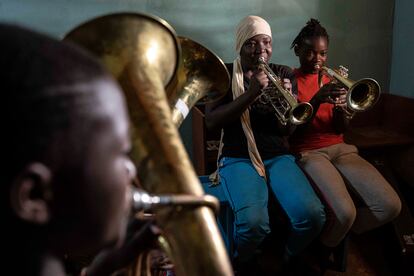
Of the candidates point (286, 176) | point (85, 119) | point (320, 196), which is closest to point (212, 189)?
point (286, 176)

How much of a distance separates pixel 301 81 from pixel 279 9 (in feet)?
2.82

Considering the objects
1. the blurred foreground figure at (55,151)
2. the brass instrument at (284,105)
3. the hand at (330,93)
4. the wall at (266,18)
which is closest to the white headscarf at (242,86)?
the brass instrument at (284,105)

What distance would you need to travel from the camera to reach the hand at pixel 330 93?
2.26m

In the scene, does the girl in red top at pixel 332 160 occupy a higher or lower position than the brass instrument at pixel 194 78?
lower

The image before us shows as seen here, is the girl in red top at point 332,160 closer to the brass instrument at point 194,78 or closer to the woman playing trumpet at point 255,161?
the woman playing trumpet at point 255,161

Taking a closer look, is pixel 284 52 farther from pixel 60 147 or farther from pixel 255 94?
pixel 60 147

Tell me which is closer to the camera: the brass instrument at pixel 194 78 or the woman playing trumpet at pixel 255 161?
the brass instrument at pixel 194 78

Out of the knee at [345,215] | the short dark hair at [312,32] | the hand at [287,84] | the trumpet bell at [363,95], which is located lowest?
the knee at [345,215]

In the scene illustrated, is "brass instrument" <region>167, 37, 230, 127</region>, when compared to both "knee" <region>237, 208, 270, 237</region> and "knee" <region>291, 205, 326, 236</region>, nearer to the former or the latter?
"knee" <region>237, 208, 270, 237</region>

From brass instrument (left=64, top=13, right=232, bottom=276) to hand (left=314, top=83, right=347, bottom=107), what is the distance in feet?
4.60

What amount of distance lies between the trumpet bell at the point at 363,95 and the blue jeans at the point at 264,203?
495 millimetres

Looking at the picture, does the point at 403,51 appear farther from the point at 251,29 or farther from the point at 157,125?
the point at 157,125

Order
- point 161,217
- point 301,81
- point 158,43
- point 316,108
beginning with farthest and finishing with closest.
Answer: point 301,81 < point 316,108 < point 158,43 < point 161,217

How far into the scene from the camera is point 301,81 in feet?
8.25
